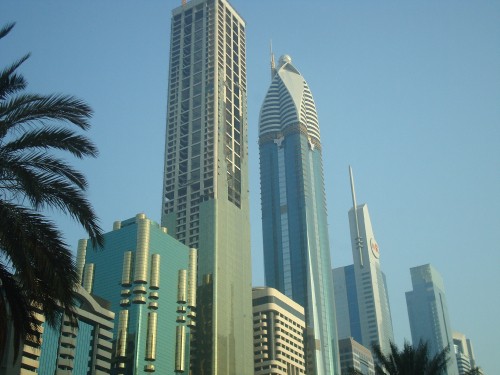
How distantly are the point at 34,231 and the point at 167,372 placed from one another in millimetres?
134813

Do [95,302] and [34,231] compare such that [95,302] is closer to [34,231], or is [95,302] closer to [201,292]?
[201,292]

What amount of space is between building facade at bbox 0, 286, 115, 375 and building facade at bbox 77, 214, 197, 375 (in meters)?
5.45

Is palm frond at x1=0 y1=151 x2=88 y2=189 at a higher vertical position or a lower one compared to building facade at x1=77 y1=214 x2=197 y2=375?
lower

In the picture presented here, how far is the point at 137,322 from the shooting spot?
149500 millimetres

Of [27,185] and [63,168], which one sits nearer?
[27,185]

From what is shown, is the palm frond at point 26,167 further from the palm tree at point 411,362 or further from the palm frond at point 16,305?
the palm tree at point 411,362

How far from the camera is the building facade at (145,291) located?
14775cm

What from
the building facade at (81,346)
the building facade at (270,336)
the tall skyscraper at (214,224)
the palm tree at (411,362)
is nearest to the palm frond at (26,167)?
the palm tree at (411,362)

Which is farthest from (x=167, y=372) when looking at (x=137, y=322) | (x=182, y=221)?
(x=182, y=221)

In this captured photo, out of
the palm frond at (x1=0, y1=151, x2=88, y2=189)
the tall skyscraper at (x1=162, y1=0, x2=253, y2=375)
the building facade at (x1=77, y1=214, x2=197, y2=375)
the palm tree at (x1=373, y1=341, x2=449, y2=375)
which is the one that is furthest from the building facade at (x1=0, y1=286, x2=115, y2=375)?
the palm frond at (x1=0, y1=151, x2=88, y2=189)

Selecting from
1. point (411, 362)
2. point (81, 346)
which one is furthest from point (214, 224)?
point (411, 362)

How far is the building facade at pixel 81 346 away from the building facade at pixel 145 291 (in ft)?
17.9

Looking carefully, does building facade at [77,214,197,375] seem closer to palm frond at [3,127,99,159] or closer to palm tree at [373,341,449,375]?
palm tree at [373,341,449,375]

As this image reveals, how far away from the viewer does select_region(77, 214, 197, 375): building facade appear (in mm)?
147750
